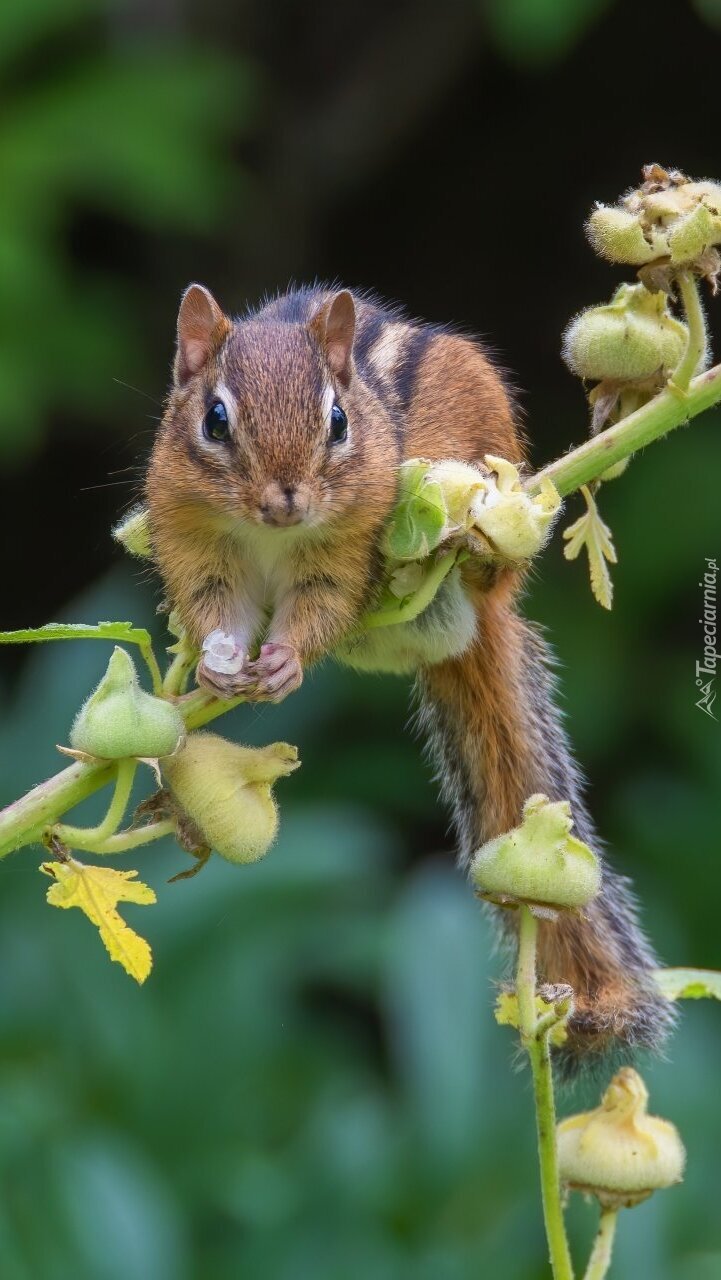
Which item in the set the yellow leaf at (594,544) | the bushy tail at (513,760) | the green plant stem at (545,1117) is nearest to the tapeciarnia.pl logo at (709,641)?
the bushy tail at (513,760)

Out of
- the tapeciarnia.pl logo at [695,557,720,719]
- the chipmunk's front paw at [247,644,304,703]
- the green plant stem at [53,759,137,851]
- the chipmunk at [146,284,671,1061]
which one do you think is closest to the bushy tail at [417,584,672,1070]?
the chipmunk at [146,284,671,1061]

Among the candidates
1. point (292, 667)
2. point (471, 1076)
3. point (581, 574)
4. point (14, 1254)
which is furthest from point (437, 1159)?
point (581, 574)

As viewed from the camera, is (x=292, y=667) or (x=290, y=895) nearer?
(x=292, y=667)

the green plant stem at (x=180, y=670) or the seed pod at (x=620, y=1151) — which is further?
the green plant stem at (x=180, y=670)

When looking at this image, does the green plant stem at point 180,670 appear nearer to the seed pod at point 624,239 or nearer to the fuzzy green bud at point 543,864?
the fuzzy green bud at point 543,864

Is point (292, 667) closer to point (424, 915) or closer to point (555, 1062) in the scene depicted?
point (555, 1062)

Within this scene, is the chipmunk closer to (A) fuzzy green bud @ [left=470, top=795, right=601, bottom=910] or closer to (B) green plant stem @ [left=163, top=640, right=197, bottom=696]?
(B) green plant stem @ [left=163, top=640, right=197, bottom=696]
